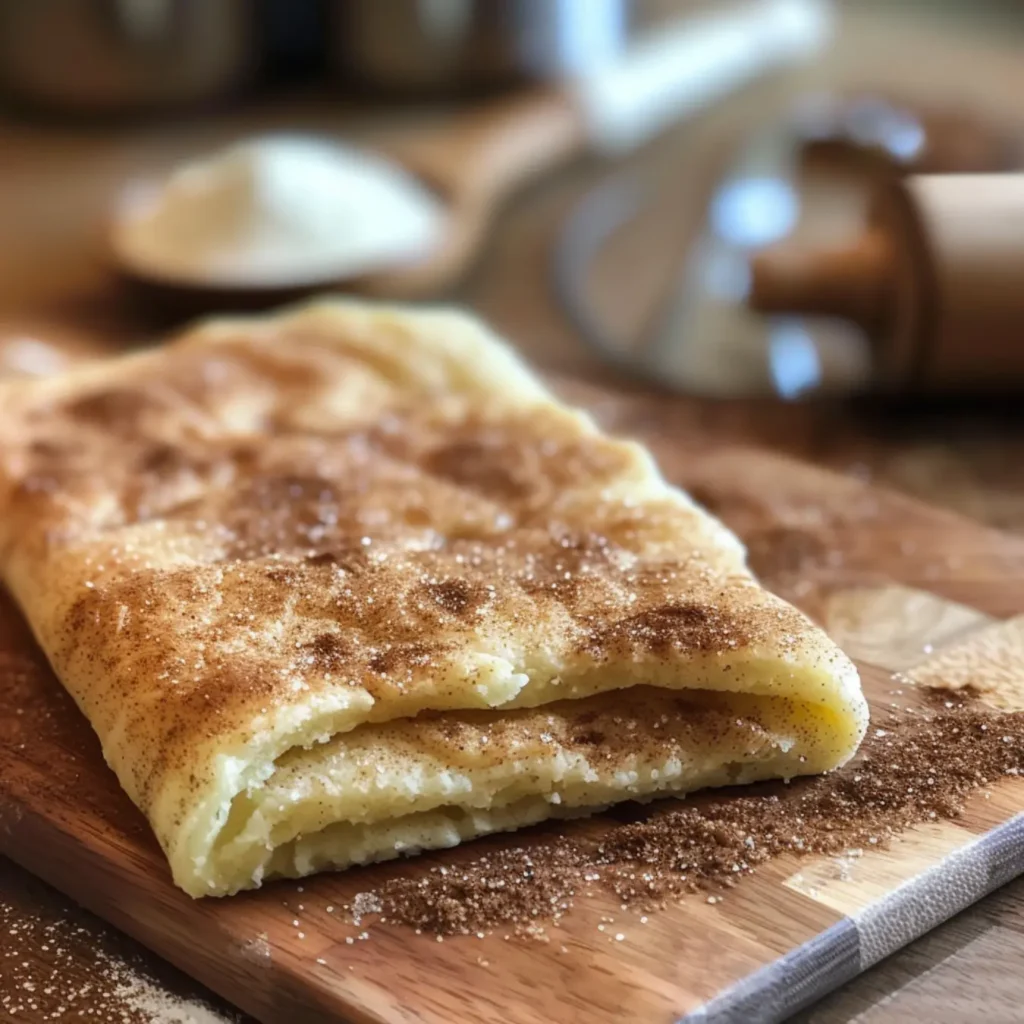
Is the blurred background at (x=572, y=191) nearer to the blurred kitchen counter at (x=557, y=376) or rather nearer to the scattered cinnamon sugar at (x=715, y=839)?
the blurred kitchen counter at (x=557, y=376)

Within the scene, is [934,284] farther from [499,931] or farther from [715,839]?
[499,931]

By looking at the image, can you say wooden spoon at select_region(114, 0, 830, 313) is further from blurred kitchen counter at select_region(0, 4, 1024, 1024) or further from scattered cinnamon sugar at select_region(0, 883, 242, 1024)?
scattered cinnamon sugar at select_region(0, 883, 242, 1024)

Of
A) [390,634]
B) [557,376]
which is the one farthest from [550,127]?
[390,634]

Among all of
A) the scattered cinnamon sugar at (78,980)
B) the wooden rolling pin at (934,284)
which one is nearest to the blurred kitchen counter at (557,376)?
the scattered cinnamon sugar at (78,980)

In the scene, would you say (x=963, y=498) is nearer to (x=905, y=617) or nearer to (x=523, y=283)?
(x=905, y=617)

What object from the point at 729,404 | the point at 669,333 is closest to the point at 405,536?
the point at 729,404
